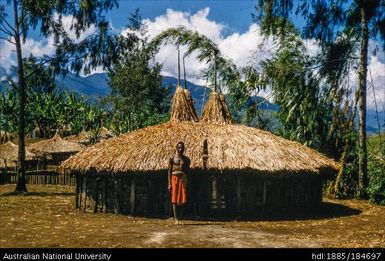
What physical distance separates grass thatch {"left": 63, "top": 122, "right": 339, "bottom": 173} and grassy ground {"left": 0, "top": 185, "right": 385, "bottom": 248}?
1.62 m

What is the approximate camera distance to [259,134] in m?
17.1

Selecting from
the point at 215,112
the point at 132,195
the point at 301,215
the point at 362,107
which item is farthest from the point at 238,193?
the point at 362,107

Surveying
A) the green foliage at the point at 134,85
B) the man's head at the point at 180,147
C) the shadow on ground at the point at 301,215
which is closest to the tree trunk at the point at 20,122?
the shadow on ground at the point at 301,215

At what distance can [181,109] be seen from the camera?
60.9 ft

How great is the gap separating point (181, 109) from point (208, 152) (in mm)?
3727

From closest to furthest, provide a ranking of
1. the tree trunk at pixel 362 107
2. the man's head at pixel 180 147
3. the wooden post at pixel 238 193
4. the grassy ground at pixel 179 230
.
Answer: the grassy ground at pixel 179 230 → the man's head at pixel 180 147 → the wooden post at pixel 238 193 → the tree trunk at pixel 362 107

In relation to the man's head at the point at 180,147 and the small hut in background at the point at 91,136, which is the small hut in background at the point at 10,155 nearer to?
the small hut in background at the point at 91,136

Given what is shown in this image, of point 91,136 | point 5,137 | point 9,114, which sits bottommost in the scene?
point 91,136

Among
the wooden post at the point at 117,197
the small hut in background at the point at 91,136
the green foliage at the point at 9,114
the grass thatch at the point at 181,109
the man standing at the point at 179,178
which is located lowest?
the wooden post at the point at 117,197

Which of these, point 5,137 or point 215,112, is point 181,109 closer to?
point 215,112

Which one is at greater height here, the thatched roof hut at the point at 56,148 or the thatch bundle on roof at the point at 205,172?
the thatched roof hut at the point at 56,148

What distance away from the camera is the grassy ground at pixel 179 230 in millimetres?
10102

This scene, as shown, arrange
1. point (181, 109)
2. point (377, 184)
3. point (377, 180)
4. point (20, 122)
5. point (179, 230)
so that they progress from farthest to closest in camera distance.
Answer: point (20, 122) → point (377, 180) → point (377, 184) → point (181, 109) → point (179, 230)

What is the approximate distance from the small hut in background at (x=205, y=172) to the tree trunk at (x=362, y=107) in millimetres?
4037
